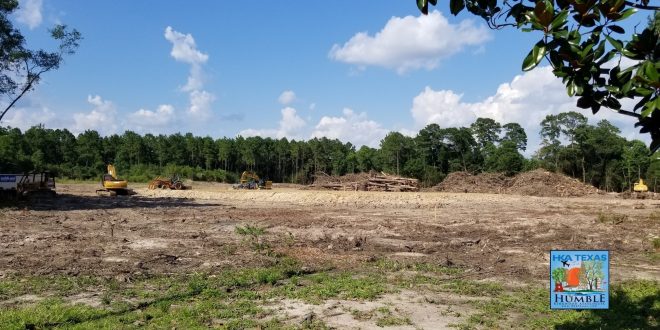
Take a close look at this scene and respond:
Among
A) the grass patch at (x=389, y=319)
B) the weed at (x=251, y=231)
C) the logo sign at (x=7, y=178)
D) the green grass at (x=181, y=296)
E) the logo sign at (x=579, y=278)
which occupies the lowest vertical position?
the green grass at (x=181, y=296)

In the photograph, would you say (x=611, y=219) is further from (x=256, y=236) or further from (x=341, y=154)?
(x=341, y=154)

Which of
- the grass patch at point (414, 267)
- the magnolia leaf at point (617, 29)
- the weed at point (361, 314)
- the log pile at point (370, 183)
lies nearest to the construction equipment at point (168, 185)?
the log pile at point (370, 183)

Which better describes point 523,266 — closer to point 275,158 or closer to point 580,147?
point 580,147

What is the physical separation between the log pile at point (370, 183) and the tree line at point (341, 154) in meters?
17.0

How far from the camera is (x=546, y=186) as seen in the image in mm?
36906

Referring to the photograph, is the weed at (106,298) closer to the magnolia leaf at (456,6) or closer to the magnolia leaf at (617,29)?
the magnolia leaf at (456,6)

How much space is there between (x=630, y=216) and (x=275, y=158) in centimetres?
7801

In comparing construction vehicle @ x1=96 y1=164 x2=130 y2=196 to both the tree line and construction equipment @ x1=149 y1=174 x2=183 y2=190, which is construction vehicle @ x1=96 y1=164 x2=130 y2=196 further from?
the tree line

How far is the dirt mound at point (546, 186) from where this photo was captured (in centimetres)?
3556

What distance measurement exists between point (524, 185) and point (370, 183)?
1205 centimetres

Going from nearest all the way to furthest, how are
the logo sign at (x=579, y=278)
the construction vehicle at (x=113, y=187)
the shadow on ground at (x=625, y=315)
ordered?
the logo sign at (x=579, y=278), the shadow on ground at (x=625, y=315), the construction vehicle at (x=113, y=187)

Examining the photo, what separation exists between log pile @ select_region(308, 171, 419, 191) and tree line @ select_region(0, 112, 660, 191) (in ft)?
55.9

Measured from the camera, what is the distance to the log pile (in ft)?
134

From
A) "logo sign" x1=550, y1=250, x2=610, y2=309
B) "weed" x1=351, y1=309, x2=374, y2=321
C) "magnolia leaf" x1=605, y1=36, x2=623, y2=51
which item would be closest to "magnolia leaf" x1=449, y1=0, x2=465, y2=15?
"magnolia leaf" x1=605, y1=36, x2=623, y2=51
